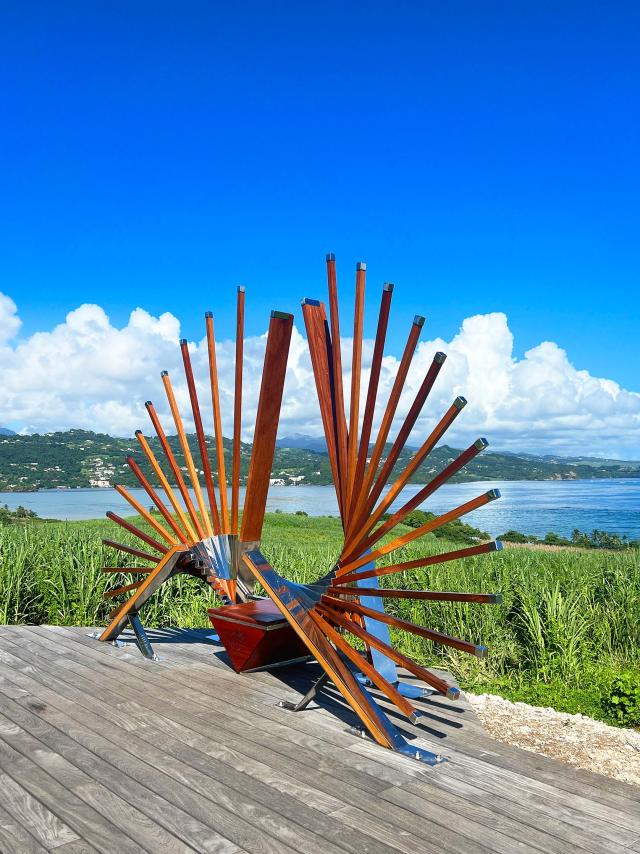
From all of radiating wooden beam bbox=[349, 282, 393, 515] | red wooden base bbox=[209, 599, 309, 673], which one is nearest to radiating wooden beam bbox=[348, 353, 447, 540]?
A: radiating wooden beam bbox=[349, 282, 393, 515]

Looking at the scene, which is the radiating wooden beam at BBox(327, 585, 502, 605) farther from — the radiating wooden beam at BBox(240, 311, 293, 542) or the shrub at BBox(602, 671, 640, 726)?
the shrub at BBox(602, 671, 640, 726)

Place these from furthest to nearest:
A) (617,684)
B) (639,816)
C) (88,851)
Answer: (617,684) < (639,816) < (88,851)

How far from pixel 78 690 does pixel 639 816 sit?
115 inches

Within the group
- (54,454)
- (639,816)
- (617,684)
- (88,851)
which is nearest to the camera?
(88,851)

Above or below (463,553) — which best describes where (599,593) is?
below

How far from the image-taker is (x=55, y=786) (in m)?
2.74

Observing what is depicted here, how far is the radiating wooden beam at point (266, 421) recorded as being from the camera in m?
4.07

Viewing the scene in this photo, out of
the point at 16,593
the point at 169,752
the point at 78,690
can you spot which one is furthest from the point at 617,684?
the point at 16,593

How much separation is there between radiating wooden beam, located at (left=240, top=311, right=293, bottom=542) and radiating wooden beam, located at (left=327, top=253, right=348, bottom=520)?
31 centimetres

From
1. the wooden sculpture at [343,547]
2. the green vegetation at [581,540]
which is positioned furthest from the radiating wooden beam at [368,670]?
the green vegetation at [581,540]

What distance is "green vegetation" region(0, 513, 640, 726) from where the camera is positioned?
542cm

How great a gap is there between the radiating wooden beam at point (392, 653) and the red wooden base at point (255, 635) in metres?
0.39

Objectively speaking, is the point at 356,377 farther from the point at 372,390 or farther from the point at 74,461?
the point at 74,461

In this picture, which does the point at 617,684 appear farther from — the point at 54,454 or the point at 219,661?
the point at 54,454
